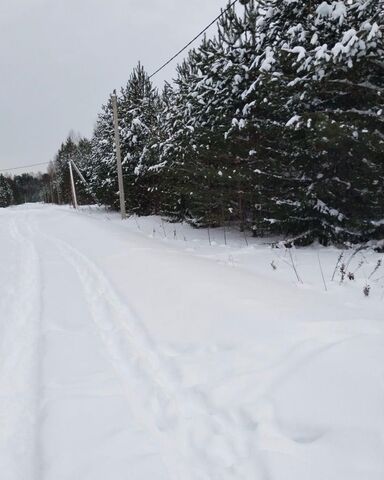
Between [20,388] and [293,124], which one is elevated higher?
[293,124]

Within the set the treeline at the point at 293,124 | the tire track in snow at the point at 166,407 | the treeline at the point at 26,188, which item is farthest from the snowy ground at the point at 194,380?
the treeline at the point at 26,188

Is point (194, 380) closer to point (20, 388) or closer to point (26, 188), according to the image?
point (20, 388)

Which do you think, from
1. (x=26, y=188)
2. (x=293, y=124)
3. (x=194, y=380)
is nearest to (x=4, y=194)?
(x=26, y=188)

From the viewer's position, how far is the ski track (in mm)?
2232

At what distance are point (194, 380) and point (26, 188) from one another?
13192 cm

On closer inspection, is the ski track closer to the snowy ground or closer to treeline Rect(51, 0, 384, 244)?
the snowy ground

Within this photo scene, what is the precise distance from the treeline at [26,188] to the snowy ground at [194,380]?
97.2m

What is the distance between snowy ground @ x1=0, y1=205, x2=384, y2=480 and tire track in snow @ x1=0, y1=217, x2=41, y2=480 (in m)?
0.01

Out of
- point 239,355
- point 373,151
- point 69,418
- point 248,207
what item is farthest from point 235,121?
point 69,418

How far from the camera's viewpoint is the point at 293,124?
7922 mm

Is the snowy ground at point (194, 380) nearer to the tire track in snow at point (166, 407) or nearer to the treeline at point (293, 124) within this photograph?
the tire track in snow at point (166, 407)

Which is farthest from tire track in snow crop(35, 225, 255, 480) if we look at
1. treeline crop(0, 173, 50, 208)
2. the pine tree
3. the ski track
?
treeline crop(0, 173, 50, 208)

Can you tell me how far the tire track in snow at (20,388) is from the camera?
235 cm

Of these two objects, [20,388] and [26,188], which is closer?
[20,388]
